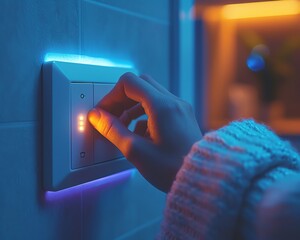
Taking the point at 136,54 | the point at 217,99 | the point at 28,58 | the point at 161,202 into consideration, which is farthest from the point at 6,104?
the point at 217,99

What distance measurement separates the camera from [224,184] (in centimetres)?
40

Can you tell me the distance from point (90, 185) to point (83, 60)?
0.17 meters

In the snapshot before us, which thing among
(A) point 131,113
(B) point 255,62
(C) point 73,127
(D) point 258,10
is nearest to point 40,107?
(C) point 73,127

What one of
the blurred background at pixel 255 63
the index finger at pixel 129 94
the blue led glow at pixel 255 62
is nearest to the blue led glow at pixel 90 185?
the index finger at pixel 129 94

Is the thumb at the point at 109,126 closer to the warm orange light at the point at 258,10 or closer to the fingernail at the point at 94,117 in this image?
the fingernail at the point at 94,117

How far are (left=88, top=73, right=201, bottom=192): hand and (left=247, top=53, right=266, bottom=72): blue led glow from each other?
237 cm

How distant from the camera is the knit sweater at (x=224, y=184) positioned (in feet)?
1.31

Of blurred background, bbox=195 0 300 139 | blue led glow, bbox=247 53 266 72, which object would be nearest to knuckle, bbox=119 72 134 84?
blurred background, bbox=195 0 300 139

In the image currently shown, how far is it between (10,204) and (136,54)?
331mm

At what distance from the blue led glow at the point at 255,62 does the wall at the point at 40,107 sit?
7.24ft

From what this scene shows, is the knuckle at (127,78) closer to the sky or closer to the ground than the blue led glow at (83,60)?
closer to the ground

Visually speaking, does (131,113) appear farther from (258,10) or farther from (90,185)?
(258,10)

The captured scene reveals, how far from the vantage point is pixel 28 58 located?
1.52 ft

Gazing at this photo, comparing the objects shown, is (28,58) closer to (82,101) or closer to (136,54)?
(82,101)
